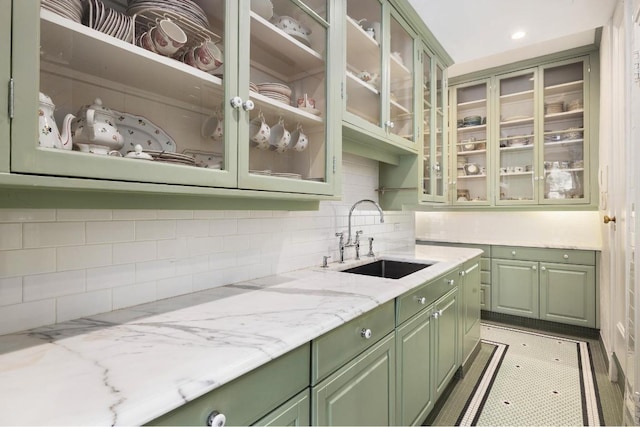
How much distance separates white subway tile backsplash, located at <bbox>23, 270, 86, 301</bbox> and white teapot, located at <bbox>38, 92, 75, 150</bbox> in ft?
1.43

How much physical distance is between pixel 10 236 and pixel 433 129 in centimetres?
257

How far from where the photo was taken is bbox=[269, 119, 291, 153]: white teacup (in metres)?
1.30

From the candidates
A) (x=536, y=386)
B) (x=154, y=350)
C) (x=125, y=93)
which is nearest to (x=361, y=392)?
(x=154, y=350)

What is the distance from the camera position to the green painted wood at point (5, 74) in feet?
1.96

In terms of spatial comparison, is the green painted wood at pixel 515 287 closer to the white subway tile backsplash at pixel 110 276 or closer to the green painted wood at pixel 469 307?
the green painted wood at pixel 469 307

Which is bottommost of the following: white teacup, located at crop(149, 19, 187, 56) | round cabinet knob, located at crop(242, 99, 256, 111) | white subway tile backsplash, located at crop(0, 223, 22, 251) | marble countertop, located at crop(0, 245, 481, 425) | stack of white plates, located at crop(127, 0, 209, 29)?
marble countertop, located at crop(0, 245, 481, 425)

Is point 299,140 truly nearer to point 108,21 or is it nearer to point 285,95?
point 285,95

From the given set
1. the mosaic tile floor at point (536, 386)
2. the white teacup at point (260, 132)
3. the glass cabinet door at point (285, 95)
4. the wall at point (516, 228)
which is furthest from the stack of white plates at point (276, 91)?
the wall at point (516, 228)

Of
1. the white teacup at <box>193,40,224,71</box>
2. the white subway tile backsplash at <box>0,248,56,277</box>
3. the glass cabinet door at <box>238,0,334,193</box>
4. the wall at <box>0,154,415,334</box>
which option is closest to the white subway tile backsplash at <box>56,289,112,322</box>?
the wall at <box>0,154,415,334</box>

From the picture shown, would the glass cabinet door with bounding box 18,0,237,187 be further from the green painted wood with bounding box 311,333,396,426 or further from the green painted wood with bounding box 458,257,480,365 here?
the green painted wood with bounding box 458,257,480,365

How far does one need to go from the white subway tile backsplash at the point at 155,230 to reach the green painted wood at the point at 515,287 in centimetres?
330

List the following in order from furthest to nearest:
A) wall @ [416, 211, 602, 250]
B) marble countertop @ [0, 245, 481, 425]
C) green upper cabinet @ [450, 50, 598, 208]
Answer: wall @ [416, 211, 602, 250], green upper cabinet @ [450, 50, 598, 208], marble countertop @ [0, 245, 481, 425]

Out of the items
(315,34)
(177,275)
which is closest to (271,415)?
(177,275)

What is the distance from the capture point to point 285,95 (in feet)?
4.43
